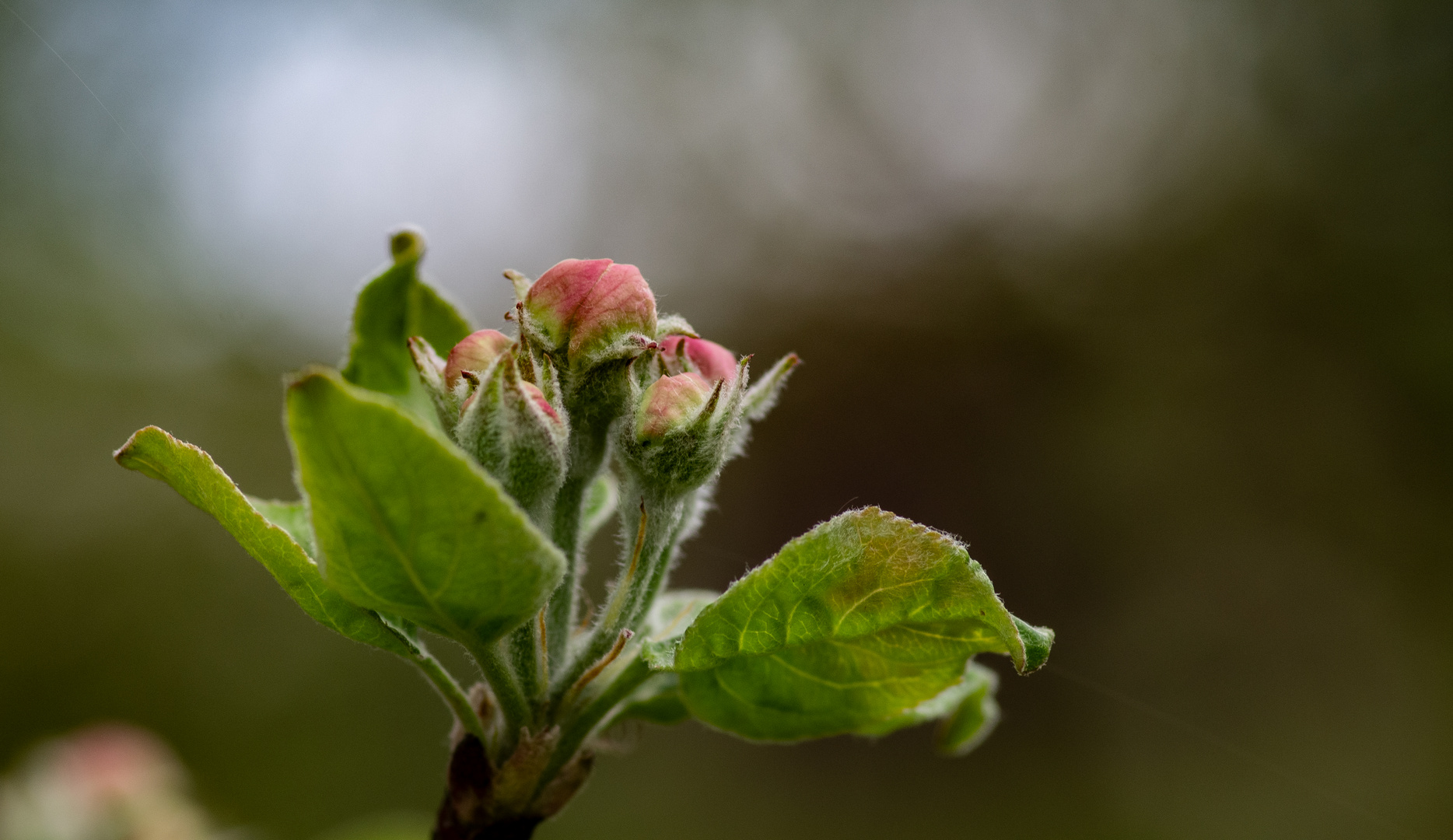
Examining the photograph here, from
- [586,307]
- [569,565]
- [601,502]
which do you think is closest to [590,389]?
[586,307]

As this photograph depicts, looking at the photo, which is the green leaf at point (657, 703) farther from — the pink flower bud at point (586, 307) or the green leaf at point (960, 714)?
the pink flower bud at point (586, 307)

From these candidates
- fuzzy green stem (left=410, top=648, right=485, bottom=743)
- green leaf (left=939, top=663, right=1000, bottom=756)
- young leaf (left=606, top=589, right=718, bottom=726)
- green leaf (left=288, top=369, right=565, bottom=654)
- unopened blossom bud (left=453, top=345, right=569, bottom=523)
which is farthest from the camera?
green leaf (left=939, top=663, right=1000, bottom=756)

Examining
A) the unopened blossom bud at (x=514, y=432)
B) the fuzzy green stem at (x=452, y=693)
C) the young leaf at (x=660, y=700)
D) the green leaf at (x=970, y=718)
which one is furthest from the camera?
the green leaf at (x=970, y=718)

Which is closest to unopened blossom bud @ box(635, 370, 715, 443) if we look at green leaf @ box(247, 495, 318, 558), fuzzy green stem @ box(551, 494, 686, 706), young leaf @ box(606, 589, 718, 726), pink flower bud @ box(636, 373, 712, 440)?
pink flower bud @ box(636, 373, 712, 440)

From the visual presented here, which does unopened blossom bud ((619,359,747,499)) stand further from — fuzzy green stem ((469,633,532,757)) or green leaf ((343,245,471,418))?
green leaf ((343,245,471,418))

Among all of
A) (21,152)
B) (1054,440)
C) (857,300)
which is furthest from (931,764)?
(21,152)

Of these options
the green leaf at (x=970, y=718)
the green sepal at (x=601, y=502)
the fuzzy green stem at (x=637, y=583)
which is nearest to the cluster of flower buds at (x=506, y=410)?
the fuzzy green stem at (x=637, y=583)

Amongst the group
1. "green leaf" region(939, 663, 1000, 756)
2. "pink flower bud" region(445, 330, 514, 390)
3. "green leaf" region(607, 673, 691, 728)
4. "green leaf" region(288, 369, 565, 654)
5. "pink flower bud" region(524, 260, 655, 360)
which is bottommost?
"green leaf" region(939, 663, 1000, 756)
